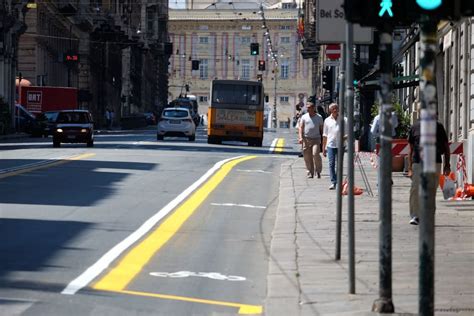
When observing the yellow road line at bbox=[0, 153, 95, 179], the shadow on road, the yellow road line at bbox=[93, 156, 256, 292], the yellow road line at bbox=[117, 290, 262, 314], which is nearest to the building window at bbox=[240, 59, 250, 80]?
the yellow road line at bbox=[0, 153, 95, 179]

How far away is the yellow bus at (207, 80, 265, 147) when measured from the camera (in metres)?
59.9

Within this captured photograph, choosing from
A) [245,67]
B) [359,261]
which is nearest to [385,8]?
[359,261]

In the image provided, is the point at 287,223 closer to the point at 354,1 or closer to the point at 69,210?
the point at 69,210

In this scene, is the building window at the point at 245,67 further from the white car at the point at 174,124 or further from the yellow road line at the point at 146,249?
the yellow road line at the point at 146,249

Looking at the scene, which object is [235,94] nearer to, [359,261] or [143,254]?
[143,254]

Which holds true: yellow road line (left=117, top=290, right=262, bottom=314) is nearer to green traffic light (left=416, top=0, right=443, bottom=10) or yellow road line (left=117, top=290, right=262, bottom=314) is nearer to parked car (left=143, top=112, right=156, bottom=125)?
green traffic light (left=416, top=0, right=443, bottom=10)

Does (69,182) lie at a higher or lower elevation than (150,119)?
lower

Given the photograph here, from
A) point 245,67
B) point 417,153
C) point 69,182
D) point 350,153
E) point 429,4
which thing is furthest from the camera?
point 245,67

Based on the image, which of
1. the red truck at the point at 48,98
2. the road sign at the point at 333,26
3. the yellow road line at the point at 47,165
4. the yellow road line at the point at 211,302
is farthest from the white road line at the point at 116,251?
the red truck at the point at 48,98

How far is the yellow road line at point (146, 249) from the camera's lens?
12.4 meters

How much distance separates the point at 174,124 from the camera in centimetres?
6147

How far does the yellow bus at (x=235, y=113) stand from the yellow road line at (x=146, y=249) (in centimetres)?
3453

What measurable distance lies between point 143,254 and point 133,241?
4.29 ft

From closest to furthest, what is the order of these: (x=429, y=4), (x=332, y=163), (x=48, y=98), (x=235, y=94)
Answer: (x=429, y=4) → (x=332, y=163) → (x=235, y=94) → (x=48, y=98)
